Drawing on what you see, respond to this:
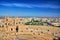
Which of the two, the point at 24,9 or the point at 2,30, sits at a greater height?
the point at 24,9

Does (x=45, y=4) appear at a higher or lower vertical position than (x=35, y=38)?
higher

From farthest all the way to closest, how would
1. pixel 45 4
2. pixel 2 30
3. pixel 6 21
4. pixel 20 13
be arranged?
pixel 6 21, pixel 2 30, pixel 20 13, pixel 45 4

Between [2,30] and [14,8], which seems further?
[2,30]

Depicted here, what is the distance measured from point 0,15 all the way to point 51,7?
1.13 metres

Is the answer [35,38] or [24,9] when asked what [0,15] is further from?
[35,38]

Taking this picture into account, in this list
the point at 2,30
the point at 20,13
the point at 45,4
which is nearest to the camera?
the point at 45,4

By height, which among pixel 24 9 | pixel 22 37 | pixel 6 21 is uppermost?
pixel 24 9

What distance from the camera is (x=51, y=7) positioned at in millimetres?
3098

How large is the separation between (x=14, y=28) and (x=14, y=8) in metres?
0.88

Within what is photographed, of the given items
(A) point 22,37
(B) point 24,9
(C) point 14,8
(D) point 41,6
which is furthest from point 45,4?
(A) point 22,37

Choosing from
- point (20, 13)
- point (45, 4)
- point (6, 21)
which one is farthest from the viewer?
point (6, 21)

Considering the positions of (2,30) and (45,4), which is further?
(2,30)

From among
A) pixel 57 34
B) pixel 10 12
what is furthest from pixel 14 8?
pixel 57 34

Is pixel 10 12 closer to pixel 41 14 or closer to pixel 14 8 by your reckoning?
pixel 14 8
